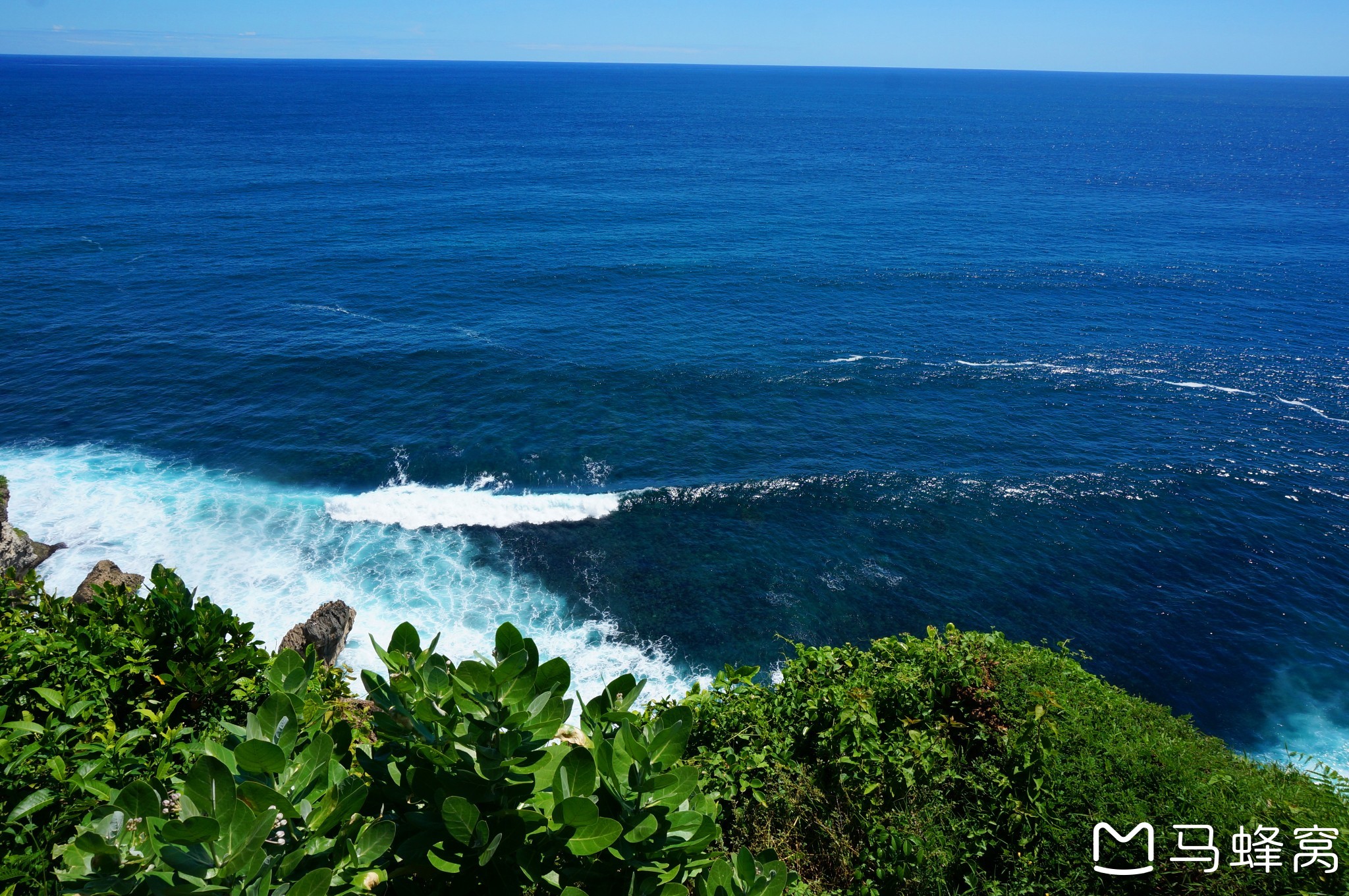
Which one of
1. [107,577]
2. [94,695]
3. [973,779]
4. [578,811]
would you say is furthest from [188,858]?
[107,577]

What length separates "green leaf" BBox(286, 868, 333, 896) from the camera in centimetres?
589

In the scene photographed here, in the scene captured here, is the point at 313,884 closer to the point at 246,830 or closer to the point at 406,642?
the point at 246,830

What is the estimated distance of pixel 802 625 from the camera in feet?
112

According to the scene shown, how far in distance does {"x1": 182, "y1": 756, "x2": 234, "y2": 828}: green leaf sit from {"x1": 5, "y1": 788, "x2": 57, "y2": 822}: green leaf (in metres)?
3.50

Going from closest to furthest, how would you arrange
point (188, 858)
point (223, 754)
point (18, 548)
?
1. point (188, 858)
2. point (223, 754)
3. point (18, 548)

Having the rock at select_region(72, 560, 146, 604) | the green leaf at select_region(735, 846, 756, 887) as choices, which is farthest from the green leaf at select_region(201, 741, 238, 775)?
the rock at select_region(72, 560, 146, 604)

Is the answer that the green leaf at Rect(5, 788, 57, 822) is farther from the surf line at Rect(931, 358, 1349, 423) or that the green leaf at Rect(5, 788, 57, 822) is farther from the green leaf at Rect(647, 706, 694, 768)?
the surf line at Rect(931, 358, 1349, 423)

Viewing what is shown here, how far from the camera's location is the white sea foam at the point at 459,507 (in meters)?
40.1

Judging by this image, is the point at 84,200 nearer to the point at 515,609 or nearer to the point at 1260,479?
the point at 515,609

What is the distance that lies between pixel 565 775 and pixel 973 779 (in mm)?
8501

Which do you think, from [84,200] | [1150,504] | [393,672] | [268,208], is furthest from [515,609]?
[84,200]

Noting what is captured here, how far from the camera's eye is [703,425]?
48.9 meters

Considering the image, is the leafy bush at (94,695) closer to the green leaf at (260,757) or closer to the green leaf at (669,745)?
the green leaf at (260,757)

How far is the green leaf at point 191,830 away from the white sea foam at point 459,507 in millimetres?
34861
